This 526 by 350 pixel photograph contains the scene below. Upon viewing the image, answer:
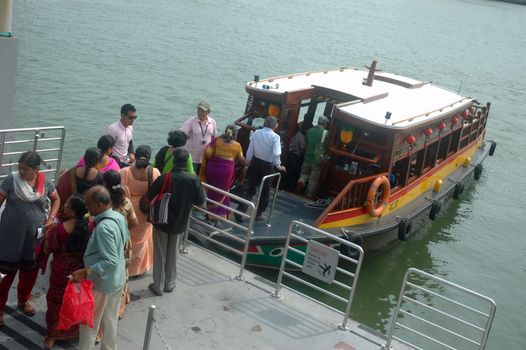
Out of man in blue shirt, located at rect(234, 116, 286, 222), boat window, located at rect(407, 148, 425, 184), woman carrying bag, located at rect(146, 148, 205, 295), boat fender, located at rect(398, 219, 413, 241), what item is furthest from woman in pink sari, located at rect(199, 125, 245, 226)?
boat window, located at rect(407, 148, 425, 184)

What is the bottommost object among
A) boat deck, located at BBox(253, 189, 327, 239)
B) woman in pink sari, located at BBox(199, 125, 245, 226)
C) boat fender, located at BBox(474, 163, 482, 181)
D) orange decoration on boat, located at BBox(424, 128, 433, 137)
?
boat fender, located at BBox(474, 163, 482, 181)

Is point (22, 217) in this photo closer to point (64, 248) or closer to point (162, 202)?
point (64, 248)

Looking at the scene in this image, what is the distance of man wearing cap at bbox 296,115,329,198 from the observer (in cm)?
1146

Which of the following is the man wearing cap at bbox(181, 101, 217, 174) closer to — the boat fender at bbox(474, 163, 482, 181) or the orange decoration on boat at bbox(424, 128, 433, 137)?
the orange decoration on boat at bbox(424, 128, 433, 137)

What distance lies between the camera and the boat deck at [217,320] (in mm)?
6387

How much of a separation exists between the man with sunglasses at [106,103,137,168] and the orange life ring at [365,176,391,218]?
4.13 m

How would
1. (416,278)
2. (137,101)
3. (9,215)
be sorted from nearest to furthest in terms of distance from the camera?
1. (9,215)
2. (416,278)
3. (137,101)

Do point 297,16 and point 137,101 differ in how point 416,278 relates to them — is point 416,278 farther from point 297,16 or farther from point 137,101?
point 297,16

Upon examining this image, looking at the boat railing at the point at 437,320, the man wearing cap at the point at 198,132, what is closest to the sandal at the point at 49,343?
the man wearing cap at the point at 198,132

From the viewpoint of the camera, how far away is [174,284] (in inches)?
291

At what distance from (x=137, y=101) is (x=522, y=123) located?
52.2 feet

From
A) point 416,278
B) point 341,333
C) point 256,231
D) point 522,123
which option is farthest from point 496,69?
point 341,333

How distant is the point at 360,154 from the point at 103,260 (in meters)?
6.94

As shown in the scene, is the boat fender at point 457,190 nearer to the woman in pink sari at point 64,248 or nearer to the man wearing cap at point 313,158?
the man wearing cap at point 313,158
